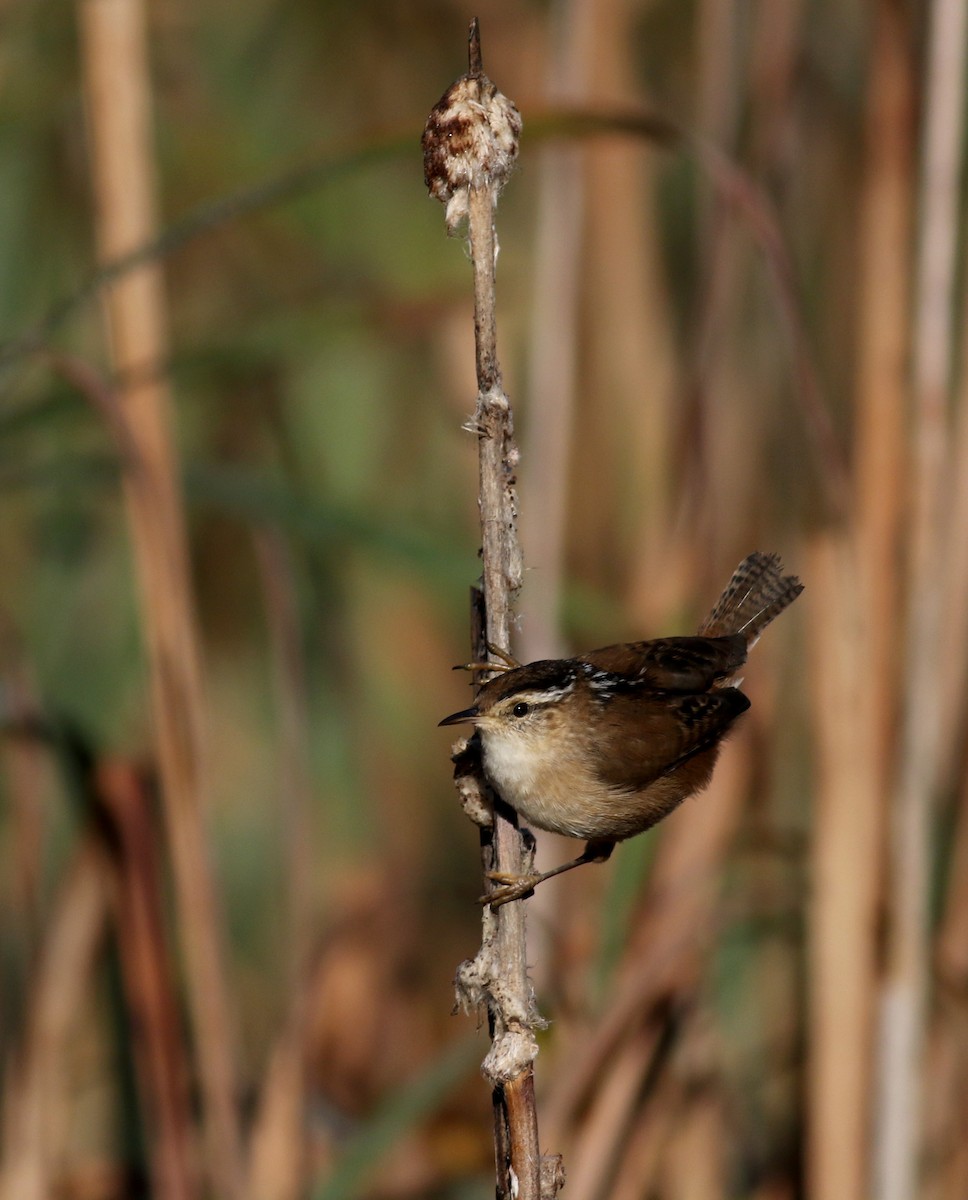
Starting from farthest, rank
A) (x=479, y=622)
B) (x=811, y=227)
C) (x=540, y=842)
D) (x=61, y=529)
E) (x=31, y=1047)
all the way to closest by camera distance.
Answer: (x=61, y=529) → (x=811, y=227) → (x=540, y=842) → (x=31, y=1047) → (x=479, y=622)

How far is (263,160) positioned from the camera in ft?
11.0

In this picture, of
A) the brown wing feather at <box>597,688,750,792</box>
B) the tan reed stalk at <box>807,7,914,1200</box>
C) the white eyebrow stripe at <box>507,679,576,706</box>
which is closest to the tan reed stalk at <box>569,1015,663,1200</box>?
the tan reed stalk at <box>807,7,914,1200</box>

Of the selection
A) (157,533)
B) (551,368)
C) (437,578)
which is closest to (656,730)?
(437,578)

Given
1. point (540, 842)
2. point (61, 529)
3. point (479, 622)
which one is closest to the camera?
point (479, 622)

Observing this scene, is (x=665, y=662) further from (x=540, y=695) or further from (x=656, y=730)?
(x=540, y=695)

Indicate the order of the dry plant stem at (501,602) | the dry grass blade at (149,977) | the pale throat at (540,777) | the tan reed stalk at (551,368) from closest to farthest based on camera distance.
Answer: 1. the dry plant stem at (501,602)
2. the pale throat at (540,777)
3. the dry grass blade at (149,977)
4. the tan reed stalk at (551,368)

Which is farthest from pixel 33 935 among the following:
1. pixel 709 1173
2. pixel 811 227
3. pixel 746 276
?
pixel 811 227

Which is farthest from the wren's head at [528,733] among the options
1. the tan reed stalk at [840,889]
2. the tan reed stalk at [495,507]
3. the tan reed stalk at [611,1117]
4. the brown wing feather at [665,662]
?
the tan reed stalk at [611,1117]

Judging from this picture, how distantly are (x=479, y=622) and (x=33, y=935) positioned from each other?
1.46 metres

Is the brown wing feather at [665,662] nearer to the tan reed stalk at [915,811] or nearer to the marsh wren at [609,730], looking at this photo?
the marsh wren at [609,730]

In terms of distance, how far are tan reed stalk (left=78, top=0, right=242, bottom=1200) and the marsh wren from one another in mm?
610

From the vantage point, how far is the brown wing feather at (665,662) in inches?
79.5

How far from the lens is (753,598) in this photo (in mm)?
2283

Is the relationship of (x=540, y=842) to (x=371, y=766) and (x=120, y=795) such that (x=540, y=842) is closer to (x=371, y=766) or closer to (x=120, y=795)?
(x=371, y=766)
